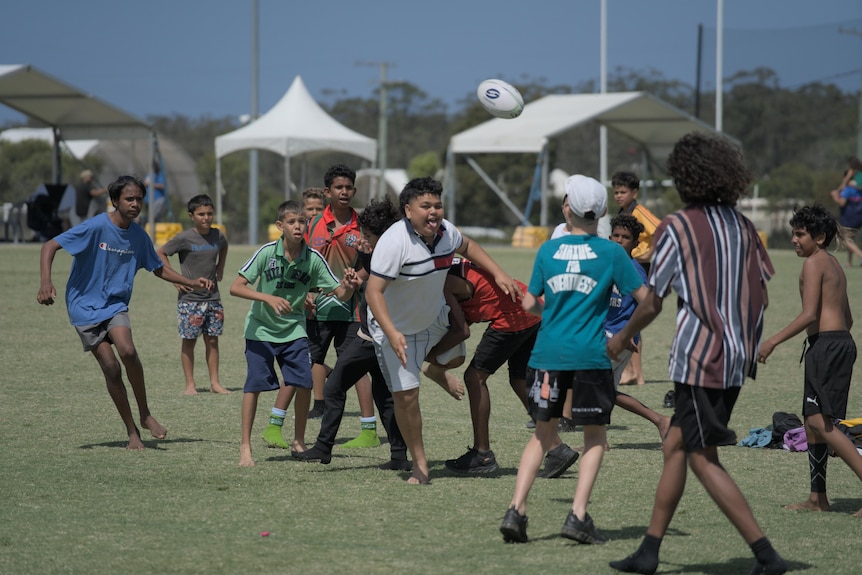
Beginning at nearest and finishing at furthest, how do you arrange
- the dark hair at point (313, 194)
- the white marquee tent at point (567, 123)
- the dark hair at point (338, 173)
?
1. the dark hair at point (338, 173)
2. the dark hair at point (313, 194)
3. the white marquee tent at point (567, 123)

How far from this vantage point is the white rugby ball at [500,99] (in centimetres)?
991

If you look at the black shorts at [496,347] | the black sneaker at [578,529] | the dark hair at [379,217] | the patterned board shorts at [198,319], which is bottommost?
the black sneaker at [578,529]

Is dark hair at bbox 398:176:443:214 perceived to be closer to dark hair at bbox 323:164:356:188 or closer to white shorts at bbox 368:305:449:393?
white shorts at bbox 368:305:449:393

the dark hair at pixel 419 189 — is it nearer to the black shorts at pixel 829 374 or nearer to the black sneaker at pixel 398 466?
the black sneaker at pixel 398 466

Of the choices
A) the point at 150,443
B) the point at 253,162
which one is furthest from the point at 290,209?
the point at 253,162

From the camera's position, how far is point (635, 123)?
35750 mm

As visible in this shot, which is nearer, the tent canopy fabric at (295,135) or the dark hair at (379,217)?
the dark hair at (379,217)

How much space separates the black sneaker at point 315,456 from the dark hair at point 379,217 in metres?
1.41

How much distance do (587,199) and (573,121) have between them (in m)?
27.9

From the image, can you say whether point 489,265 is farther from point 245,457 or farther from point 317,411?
point 317,411

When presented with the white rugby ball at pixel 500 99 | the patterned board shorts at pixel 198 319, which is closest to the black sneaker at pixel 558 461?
the white rugby ball at pixel 500 99

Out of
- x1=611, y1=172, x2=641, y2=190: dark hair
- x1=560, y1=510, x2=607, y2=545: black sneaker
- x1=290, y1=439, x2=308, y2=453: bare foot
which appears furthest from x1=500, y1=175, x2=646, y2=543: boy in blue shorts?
x1=611, y1=172, x2=641, y2=190: dark hair

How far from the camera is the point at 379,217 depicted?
6.96 meters

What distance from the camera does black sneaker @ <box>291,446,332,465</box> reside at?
7.03 metres
